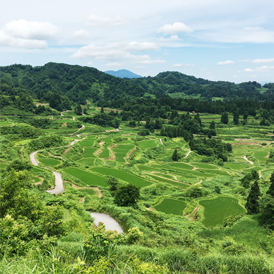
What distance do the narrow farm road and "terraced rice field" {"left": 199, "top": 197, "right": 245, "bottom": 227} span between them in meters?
13.7

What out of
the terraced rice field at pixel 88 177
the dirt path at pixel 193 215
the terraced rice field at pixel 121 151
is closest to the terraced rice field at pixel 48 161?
the terraced rice field at pixel 88 177

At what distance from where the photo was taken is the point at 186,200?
37312mm

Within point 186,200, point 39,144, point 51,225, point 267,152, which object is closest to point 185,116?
point 267,152

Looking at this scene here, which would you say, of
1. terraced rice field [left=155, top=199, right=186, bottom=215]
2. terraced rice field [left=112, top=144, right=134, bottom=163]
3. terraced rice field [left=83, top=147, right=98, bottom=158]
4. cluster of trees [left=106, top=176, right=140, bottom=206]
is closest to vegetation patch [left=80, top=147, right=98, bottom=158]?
terraced rice field [left=83, top=147, right=98, bottom=158]

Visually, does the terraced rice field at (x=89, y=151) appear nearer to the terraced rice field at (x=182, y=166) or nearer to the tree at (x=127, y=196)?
the terraced rice field at (x=182, y=166)

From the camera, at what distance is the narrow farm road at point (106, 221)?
71.9 feet

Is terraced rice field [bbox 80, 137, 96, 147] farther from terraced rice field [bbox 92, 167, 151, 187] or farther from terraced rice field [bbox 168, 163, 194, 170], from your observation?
terraced rice field [bbox 168, 163, 194, 170]

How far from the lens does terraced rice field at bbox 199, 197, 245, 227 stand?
98.7ft

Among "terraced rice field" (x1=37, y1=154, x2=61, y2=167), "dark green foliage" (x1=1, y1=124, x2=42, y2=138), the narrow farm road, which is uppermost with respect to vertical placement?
"dark green foliage" (x1=1, y1=124, x2=42, y2=138)

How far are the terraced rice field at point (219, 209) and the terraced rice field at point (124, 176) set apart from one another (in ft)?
45.3

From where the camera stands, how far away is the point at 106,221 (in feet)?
76.2

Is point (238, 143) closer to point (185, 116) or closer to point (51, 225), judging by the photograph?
point (185, 116)

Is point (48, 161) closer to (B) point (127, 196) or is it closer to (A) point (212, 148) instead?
(B) point (127, 196)

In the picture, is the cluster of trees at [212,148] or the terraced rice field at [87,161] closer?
the terraced rice field at [87,161]
